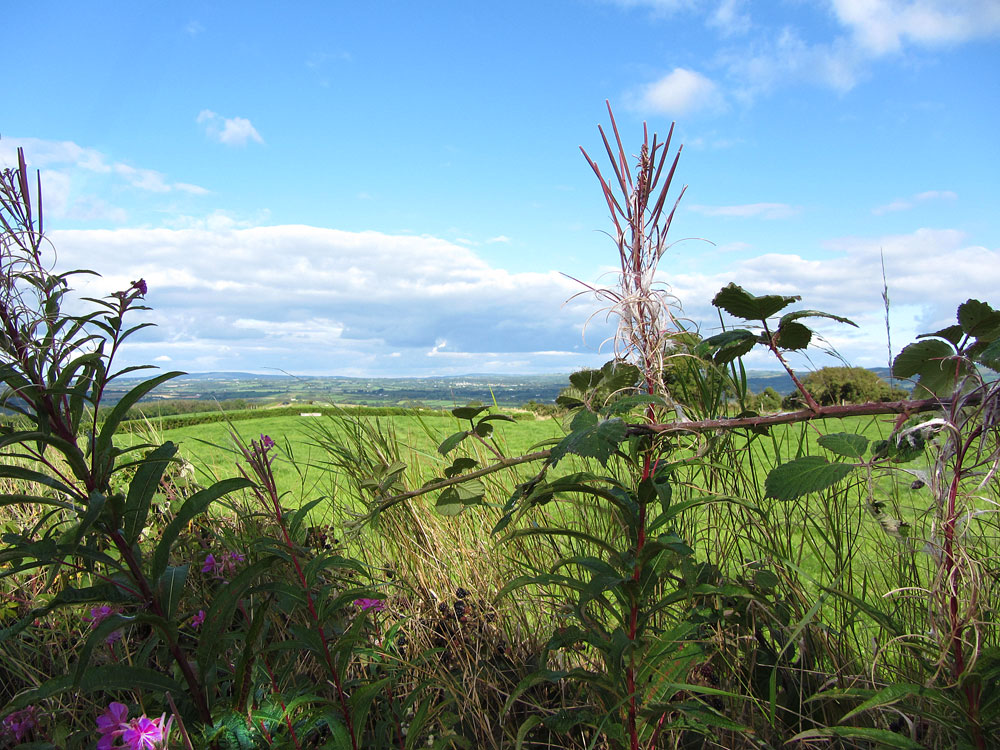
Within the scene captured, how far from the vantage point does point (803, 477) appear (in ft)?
3.81

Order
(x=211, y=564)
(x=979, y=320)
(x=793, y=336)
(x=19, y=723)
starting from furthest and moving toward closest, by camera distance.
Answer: (x=211, y=564) < (x=19, y=723) < (x=793, y=336) < (x=979, y=320)

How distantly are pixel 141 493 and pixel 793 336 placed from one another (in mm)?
1516

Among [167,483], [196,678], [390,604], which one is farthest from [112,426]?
[167,483]

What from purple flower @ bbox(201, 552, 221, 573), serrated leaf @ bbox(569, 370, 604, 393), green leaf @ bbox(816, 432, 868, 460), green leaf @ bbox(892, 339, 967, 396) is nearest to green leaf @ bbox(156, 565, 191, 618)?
purple flower @ bbox(201, 552, 221, 573)

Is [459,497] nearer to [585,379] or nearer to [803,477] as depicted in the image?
[585,379]

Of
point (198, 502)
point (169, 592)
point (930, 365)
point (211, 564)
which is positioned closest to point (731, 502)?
point (930, 365)

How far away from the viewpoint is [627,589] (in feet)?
4.35

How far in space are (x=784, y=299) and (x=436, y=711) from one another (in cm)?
141

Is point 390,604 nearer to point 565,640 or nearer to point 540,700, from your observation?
point 540,700

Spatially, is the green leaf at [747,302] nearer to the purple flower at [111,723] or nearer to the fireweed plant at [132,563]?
the fireweed plant at [132,563]

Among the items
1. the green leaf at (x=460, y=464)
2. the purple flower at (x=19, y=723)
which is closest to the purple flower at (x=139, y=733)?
the green leaf at (x=460, y=464)

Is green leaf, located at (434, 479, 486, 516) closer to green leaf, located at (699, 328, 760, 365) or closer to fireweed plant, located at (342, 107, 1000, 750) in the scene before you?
fireweed plant, located at (342, 107, 1000, 750)

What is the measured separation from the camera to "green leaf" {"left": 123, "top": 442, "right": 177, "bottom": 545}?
1.48 metres

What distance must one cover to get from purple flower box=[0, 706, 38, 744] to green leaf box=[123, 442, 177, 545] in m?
0.79
